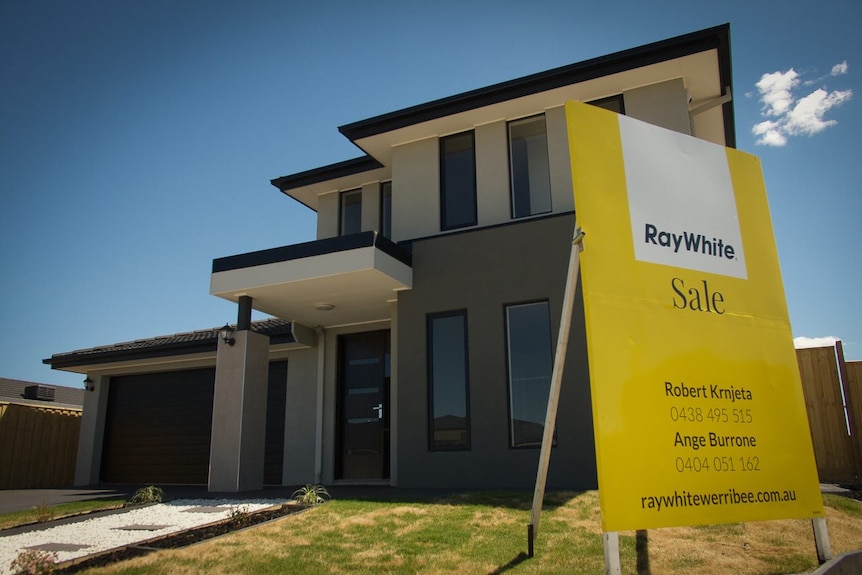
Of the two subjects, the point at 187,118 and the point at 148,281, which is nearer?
the point at 187,118

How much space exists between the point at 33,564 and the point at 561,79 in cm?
898

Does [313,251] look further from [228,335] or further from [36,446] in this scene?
[36,446]

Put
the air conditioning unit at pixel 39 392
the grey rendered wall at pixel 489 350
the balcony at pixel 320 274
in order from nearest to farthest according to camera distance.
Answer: the grey rendered wall at pixel 489 350 → the balcony at pixel 320 274 → the air conditioning unit at pixel 39 392

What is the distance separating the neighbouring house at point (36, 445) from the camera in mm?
14984

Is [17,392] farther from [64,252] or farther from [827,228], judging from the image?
[827,228]

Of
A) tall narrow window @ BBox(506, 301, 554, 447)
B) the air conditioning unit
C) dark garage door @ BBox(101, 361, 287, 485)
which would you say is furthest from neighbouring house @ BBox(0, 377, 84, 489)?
tall narrow window @ BBox(506, 301, 554, 447)

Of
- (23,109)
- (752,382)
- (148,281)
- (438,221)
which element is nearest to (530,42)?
(438,221)

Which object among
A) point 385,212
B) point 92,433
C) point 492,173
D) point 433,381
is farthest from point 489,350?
point 92,433

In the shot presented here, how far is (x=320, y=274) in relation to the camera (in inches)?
357

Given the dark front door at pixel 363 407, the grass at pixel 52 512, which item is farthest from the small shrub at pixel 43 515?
the dark front door at pixel 363 407

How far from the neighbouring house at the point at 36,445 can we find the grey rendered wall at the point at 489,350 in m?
→ 11.7

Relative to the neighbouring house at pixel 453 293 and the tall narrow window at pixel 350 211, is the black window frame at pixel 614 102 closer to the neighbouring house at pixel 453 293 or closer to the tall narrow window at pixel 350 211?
the neighbouring house at pixel 453 293

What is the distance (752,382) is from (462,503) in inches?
144

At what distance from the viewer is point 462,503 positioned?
22.4 feet
